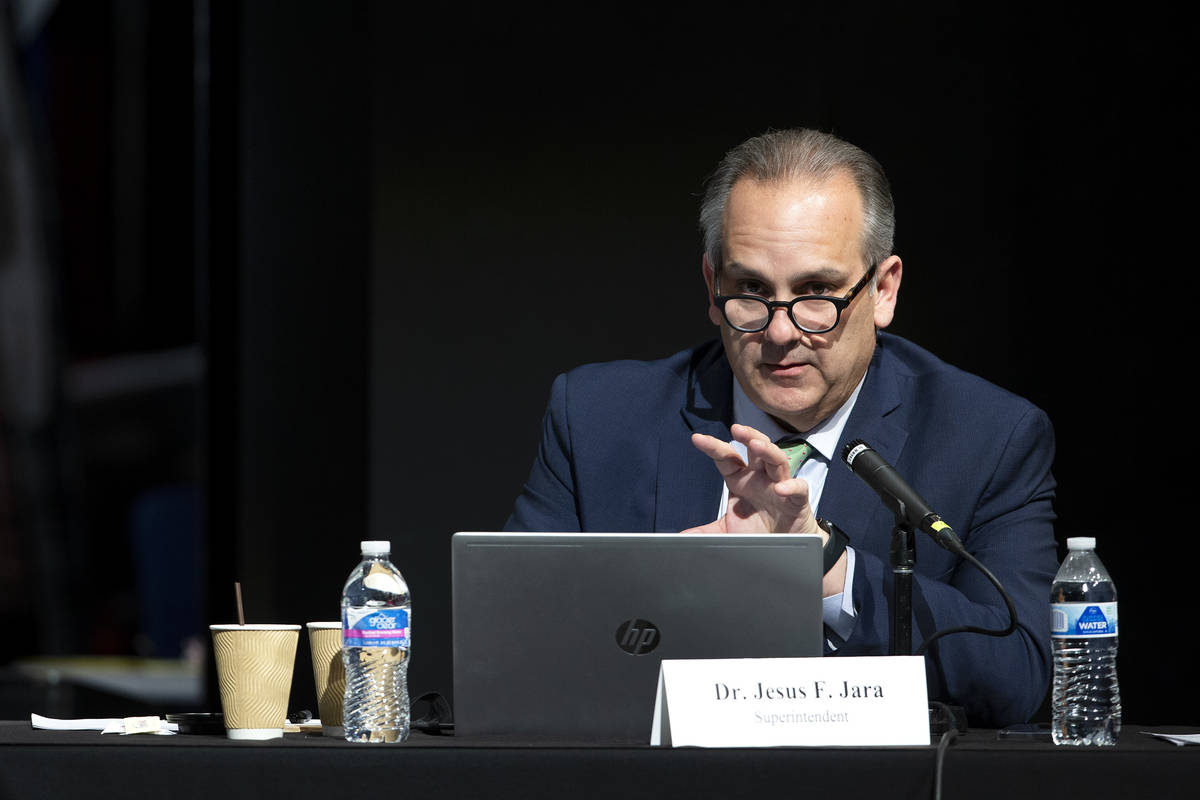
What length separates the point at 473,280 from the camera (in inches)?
124

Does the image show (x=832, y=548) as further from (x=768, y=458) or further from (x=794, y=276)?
(x=794, y=276)

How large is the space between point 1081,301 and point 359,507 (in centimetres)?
162

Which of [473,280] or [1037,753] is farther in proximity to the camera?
[473,280]

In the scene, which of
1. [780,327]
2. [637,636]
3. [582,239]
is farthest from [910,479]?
[582,239]

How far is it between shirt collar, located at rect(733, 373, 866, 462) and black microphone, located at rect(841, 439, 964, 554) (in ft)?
2.10

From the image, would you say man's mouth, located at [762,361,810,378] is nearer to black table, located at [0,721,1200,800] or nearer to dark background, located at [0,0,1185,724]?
black table, located at [0,721,1200,800]

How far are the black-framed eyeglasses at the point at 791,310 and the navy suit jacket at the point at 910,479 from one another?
191 mm

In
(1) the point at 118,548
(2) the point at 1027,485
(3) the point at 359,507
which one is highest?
(2) the point at 1027,485

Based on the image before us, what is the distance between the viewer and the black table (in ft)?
3.92

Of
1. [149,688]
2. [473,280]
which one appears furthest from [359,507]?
[149,688]

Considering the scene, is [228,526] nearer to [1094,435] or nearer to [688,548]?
[1094,435]

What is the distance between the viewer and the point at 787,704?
1.26 meters

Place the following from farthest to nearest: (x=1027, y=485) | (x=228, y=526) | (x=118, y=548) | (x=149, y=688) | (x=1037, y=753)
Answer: (x=118, y=548) → (x=149, y=688) → (x=228, y=526) → (x=1027, y=485) → (x=1037, y=753)

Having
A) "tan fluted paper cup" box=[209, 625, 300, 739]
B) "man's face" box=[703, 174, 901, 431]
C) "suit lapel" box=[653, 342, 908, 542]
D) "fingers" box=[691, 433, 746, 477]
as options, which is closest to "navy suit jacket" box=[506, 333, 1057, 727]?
"suit lapel" box=[653, 342, 908, 542]
